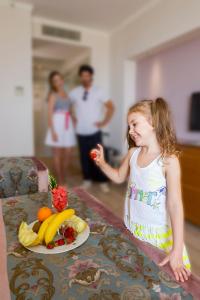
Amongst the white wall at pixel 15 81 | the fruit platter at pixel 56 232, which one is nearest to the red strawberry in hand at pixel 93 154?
the fruit platter at pixel 56 232

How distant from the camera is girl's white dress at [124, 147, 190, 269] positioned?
98cm

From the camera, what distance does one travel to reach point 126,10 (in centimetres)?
334

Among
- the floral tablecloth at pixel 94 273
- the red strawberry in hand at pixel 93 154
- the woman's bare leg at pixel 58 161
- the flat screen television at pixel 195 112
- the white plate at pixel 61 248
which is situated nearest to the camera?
the floral tablecloth at pixel 94 273

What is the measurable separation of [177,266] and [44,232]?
38 centimetres

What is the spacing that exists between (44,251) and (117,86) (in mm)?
3664

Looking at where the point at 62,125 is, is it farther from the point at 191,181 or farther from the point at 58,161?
the point at 191,181

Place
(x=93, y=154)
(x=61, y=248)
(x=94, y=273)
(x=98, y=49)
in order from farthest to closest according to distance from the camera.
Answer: (x=98, y=49)
(x=93, y=154)
(x=61, y=248)
(x=94, y=273)

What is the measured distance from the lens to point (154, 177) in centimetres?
98

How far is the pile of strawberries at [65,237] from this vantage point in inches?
27.9

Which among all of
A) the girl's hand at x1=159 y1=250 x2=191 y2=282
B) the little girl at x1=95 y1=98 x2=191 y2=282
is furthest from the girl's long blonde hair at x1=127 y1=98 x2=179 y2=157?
the girl's hand at x1=159 y1=250 x2=191 y2=282

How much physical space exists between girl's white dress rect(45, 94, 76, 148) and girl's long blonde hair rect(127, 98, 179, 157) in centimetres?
242

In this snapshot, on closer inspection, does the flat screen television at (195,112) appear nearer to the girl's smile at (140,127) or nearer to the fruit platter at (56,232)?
the girl's smile at (140,127)

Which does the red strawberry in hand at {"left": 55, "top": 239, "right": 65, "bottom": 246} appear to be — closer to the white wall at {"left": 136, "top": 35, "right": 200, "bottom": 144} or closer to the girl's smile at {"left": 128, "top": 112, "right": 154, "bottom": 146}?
the girl's smile at {"left": 128, "top": 112, "right": 154, "bottom": 146}

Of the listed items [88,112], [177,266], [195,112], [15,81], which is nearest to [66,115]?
[88,112]
